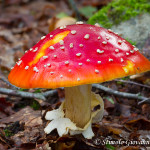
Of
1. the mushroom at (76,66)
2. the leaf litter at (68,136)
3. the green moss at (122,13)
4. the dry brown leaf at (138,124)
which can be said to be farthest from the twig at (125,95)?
the green moss at (122,13)

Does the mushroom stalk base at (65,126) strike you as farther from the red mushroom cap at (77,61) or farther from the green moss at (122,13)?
the green moss at (122,13)

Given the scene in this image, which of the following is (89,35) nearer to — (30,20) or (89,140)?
(89,140)

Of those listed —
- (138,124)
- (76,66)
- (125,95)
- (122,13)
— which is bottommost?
(138,124)

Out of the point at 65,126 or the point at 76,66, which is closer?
the point at 76,66

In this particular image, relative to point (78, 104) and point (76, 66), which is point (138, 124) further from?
point (76, 66)

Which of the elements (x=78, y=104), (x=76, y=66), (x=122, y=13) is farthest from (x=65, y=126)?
(x=122, y=13)

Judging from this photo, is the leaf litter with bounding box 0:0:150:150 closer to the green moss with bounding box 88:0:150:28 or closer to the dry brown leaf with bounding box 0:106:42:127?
the dry brown leaf with bounding box 0:106:42:127

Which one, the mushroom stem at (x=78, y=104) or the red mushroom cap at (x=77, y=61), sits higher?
the red mushroom cap at (x=77, y=61)
